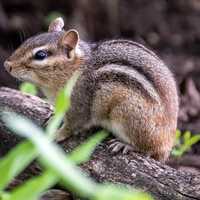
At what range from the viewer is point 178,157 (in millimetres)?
A: 5836

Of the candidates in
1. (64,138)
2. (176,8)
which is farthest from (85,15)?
(64,138)

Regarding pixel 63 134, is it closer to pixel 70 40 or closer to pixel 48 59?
pixel 48 59

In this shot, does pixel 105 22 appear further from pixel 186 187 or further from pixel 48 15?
pixel 186 187

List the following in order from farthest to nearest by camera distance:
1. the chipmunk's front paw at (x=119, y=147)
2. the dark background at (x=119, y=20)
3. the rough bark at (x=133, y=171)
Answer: the dark background at (x=119, y=20) → the chipmunk's front paw at (x=119, y=147) → the rough bark at (x=133, y=171)

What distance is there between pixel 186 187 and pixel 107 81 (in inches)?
43.8

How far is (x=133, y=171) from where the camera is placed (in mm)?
4453

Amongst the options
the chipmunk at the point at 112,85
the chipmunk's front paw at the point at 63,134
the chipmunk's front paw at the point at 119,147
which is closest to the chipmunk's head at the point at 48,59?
the chipmunk at the point at 112,85

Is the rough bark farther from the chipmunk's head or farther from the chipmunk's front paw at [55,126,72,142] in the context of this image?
the chipmunk's head

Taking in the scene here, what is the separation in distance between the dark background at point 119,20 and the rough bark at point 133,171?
496cm

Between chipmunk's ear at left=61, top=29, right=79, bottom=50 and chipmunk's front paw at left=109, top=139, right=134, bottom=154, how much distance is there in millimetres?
876

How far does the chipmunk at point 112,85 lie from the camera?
4.77 metres

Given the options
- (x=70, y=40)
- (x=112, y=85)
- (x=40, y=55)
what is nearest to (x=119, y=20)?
(x=70, y=40)

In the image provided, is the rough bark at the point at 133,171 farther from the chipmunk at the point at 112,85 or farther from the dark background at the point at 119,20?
the dark background at the point at 119,20

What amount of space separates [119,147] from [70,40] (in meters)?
0.98
